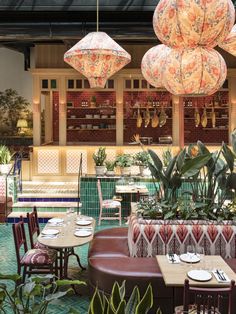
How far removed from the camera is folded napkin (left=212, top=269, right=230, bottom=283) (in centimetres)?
423

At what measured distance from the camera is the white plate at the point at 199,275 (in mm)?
4254

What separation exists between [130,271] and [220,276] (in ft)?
3.63

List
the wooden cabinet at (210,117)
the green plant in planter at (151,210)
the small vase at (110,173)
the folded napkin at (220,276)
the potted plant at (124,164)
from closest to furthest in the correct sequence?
the folded napkin at (220,276) → the green plant in planter at (151,210) → the small vase at (110,173) → the potted plant at (124,164) → the wooden cabinet at (210,117)

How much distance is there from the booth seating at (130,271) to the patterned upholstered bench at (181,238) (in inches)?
1.4

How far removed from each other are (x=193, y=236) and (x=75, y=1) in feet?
18.6

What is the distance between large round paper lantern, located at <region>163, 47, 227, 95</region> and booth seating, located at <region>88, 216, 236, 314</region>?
82.4 inches

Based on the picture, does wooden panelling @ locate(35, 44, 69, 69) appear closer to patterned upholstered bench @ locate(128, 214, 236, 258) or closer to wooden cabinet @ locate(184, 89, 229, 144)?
wooden cabinet @ locate(184, 89, 229, 144)

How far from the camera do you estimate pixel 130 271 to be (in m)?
5.04

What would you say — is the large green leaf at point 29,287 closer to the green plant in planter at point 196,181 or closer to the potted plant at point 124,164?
the green plant in planter at point 196,181

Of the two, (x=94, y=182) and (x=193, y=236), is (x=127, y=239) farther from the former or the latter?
(x=94, y=182)

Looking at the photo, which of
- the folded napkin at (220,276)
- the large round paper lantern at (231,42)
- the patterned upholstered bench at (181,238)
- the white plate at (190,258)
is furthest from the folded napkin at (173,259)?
the large round paper lantern at (231,42)

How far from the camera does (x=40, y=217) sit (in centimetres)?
1003

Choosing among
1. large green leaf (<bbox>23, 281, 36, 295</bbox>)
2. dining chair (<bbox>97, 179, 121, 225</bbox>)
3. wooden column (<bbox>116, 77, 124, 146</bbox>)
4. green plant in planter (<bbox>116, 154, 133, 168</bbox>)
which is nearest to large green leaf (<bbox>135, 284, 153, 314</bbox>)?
large green leaf (<bbox>23, 281, 36, 295</bbox>)

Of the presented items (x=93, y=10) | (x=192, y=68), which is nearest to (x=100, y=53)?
(x=192, y=68)
